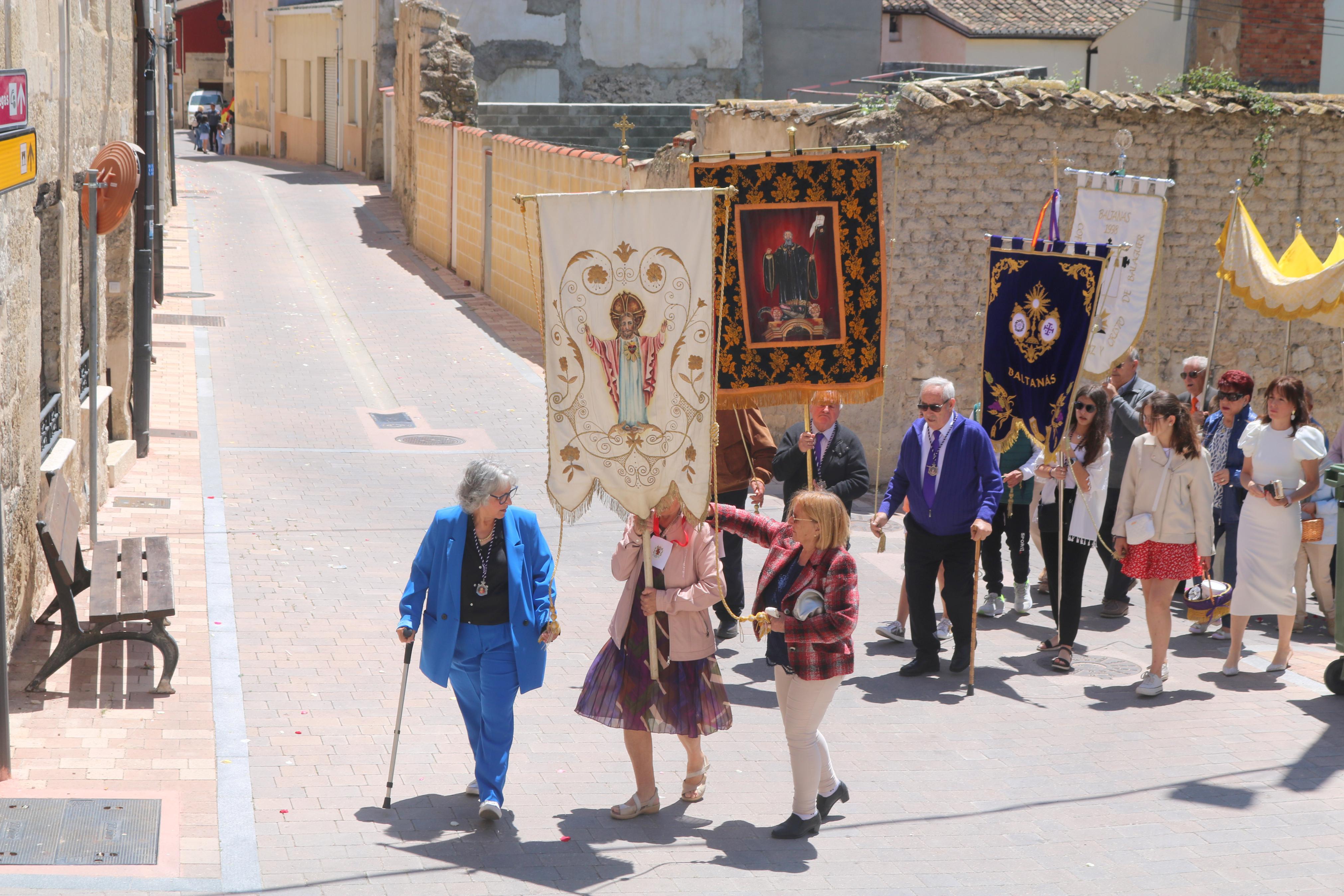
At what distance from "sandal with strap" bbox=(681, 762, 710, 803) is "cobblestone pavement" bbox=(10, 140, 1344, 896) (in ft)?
0.16

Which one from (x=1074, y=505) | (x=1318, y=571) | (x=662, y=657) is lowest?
(x=1318, y=571)

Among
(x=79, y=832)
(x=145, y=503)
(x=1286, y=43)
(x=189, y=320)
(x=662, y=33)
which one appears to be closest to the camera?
(x=79, y=832)

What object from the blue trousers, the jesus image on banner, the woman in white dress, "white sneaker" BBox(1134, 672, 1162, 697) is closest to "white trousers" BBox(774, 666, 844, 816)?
the blue trousers

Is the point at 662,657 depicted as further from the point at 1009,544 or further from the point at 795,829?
the point at 1009,544

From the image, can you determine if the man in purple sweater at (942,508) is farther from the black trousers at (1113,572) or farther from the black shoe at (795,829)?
the black shoe at (795,829)

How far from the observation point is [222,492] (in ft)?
39.7

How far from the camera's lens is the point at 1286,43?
28297 millimetres

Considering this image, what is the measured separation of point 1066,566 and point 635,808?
386 centimetres

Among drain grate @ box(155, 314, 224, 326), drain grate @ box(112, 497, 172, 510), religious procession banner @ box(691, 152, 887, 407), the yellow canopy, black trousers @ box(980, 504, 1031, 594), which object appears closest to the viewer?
religious procession banner @ box(691, 152, 887, 407)

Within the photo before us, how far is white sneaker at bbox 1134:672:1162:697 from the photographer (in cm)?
834

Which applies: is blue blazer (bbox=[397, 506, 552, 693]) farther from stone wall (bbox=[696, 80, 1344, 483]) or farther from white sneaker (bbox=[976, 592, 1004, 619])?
stone wall (bbox=[696, 80, 1344, 483])

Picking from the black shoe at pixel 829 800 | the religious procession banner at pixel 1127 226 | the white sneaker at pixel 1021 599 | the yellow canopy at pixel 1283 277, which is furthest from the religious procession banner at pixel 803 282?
the yellow canopy at pixel 1283 277

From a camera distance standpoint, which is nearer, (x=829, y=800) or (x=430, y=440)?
(x=829, y=800)

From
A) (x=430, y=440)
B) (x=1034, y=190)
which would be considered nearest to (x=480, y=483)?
(x=430, y=440)
